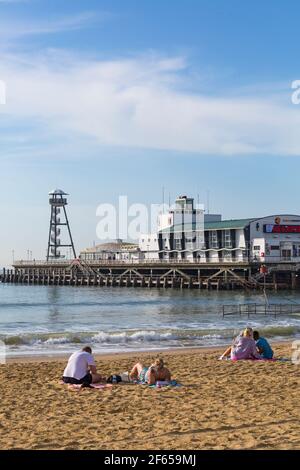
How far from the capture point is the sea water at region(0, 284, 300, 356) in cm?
2383

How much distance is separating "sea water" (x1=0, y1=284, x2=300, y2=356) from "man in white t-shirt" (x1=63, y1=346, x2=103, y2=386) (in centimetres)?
848

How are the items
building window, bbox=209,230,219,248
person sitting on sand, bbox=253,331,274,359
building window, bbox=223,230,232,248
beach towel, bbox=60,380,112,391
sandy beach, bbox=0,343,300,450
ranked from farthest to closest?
building window, bbox=209,230,219,248
building window, bbox=223,230,232,248
person sitting on sand, bbox=253,331,274,359
beach towel, bbox=60,380,112,391
sandy beach, bbox=0,343,300,450

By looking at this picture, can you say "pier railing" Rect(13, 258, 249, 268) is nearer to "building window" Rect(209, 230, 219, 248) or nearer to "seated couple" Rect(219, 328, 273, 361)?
"building window" Rect(209, 230, 219, 248)

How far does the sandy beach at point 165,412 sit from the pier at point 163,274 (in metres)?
36.6

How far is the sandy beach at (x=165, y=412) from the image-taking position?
8.12m

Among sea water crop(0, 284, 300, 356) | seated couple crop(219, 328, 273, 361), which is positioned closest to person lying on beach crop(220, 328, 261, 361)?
seated couple crop(219, 328, 273, 361)

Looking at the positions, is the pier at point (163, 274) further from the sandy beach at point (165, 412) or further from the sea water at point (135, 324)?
the sandy beach at point (165, 412)

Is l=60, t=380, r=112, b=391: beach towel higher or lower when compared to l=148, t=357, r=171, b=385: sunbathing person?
lower

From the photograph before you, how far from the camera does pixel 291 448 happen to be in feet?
24.7
